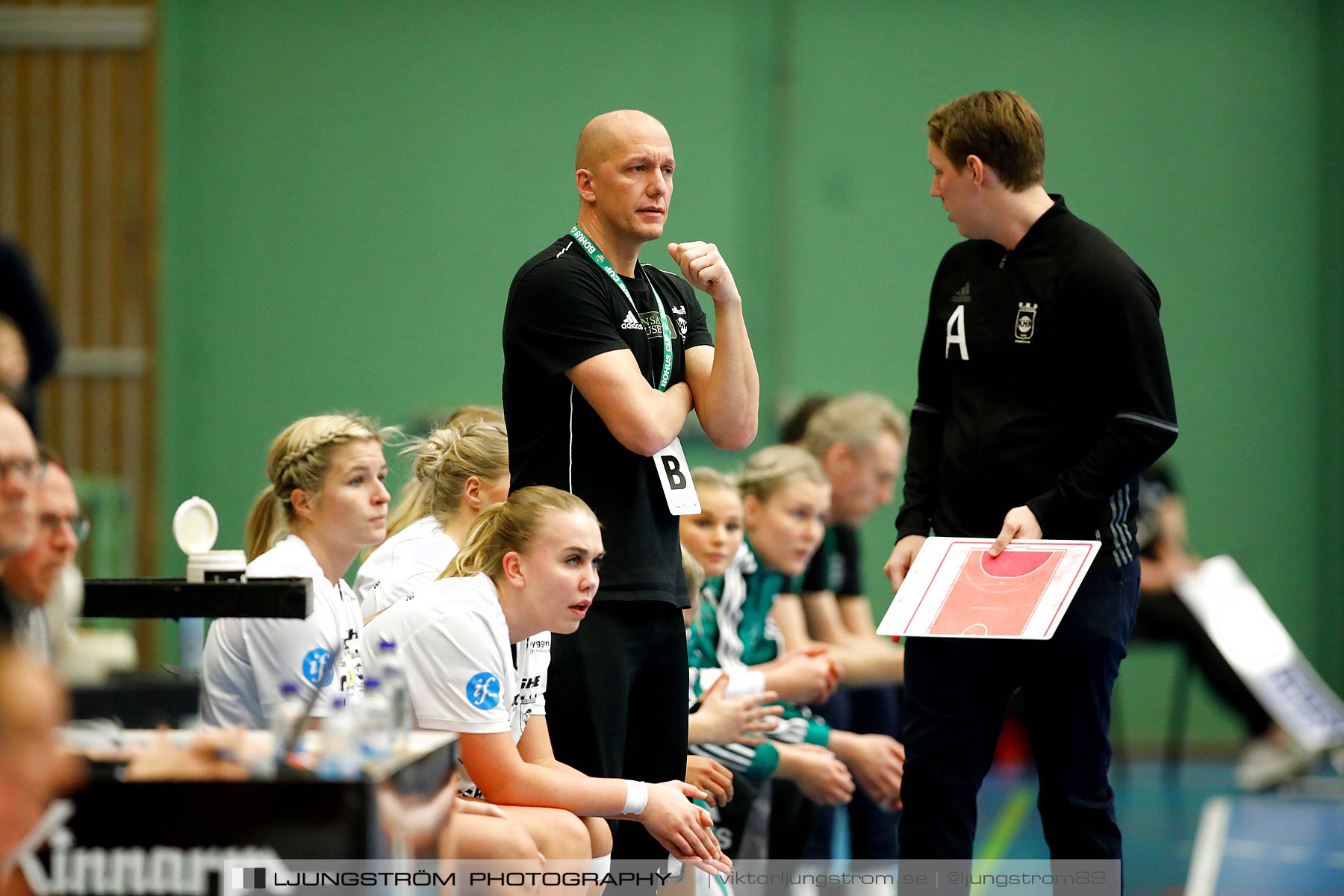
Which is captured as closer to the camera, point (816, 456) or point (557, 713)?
point (557, 713)

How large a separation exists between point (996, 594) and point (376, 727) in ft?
4.43

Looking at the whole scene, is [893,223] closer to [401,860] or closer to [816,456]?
[816,456]

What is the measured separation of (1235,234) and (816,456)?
5.18 meters

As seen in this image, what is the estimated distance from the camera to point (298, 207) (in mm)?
9141

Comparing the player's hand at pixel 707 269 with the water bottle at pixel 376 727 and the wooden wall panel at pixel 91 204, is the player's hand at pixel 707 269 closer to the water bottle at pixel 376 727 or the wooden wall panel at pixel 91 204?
the water bottle at pixel 376 727

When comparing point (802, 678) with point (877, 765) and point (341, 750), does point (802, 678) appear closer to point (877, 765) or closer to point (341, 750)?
point (877, 765)

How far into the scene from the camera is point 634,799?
279cm

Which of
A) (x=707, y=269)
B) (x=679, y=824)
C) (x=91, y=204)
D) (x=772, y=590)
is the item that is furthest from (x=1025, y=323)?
(x=91, y=204)

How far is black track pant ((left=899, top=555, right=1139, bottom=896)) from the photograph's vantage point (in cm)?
294

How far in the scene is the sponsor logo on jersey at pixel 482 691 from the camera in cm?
279

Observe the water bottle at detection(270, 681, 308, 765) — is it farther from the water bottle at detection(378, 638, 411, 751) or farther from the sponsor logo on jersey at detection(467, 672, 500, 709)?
the sponsor logo on jersey at detection(467, 672, 500, 709)

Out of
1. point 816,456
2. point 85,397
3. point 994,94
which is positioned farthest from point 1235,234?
point 85,397

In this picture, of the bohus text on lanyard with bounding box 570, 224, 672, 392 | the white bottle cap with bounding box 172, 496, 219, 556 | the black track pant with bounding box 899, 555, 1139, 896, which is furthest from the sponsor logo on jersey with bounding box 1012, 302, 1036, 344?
the white bottle cap with bounding box 172, 496, 219, 556

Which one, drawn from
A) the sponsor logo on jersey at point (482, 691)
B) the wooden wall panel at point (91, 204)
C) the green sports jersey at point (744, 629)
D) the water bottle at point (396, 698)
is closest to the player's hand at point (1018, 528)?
the sponsor logo on jersey at point (482, 691)
